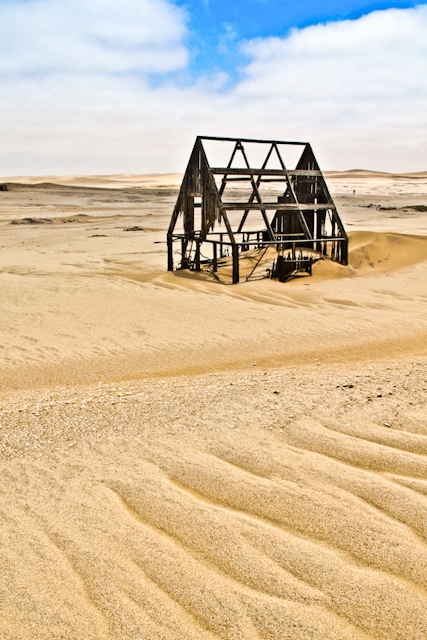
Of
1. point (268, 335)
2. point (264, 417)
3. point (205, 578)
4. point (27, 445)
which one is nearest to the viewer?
point (205, 578)

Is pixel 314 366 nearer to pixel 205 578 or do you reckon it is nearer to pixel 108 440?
pixel 108 440

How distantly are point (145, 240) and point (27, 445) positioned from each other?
21.0 metres

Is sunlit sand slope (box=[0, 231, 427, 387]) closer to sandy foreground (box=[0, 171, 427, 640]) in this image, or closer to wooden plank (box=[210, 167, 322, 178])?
sandy foreground (box=[0, 171, 427, 640])

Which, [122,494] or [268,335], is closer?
[122,494]

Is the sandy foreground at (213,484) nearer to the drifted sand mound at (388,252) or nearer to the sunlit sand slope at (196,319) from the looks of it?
the sunlit sand slope at (196,319)

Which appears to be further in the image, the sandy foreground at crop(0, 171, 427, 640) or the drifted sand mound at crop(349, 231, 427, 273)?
the drifted sand mound at crop(349, 231, 427, 273)

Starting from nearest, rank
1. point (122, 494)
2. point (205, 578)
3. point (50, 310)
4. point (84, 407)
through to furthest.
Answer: point (205, 578)
point (122, 494)
point (84, 407)
point (50, 310)

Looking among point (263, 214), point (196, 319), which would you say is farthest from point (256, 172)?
point (196, 319)

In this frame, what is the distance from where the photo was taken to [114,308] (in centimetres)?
1038

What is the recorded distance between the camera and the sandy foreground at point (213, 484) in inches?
101

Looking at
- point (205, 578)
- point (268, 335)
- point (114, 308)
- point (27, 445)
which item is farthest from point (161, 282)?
point (205, 578)

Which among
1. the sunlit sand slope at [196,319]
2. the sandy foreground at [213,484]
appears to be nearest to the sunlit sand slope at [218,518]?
the sandy foreground at [213,484]

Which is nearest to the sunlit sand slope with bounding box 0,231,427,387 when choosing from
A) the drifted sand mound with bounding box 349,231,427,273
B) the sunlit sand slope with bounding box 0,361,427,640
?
the drifted sand mound with bounding box 349,231,427,273

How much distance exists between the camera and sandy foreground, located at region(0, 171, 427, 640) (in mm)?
2576
